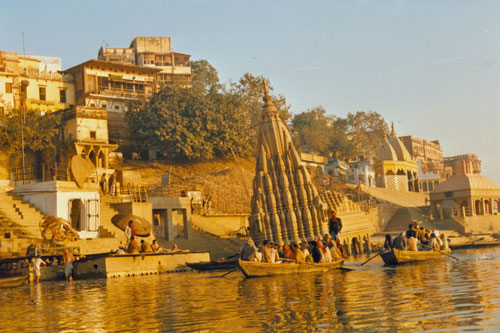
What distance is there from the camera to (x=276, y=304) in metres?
14.9

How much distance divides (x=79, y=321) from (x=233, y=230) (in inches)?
1428

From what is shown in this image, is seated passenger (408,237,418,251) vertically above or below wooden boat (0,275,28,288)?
above

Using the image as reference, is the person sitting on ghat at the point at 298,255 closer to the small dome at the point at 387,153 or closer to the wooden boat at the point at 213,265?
the wooden boat at the point at 213,265

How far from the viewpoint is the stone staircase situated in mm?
33469

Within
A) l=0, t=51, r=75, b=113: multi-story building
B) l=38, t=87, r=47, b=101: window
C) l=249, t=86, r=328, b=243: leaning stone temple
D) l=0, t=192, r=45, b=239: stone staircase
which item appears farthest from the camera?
l=38, t=87, r=47, b=101: window

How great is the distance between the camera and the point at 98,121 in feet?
174

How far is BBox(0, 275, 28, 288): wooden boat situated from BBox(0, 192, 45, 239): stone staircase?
6649 millimetres

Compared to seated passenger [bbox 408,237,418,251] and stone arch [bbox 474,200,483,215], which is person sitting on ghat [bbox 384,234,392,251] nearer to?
seated passenger [bbox 408,237,418,251]

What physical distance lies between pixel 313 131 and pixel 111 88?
28.2 meters

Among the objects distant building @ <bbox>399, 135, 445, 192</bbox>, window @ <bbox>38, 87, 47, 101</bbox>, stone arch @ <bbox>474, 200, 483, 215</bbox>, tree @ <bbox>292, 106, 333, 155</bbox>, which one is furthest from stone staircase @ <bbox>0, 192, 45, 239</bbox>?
distant building @ <bbox>399, 135, 445, 192</bbox>

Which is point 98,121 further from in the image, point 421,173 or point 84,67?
point 421,173

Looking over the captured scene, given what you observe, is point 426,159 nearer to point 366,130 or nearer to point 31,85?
point 366,130

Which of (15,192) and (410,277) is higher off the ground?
(15,192)

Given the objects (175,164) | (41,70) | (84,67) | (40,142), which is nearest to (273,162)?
(40,142)
